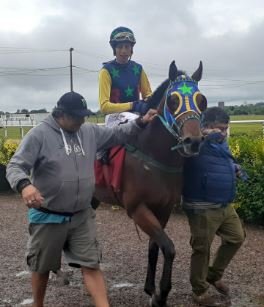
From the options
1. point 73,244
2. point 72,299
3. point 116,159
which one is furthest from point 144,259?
point 73,244

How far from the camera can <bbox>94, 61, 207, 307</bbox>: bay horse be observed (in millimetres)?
4285

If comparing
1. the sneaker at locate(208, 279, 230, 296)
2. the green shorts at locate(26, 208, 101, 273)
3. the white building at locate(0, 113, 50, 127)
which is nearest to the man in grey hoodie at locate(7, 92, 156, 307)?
the green shorts at locate(26, 208, 101, 273)

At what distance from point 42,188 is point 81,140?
0.49 meters

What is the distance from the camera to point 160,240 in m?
4.41

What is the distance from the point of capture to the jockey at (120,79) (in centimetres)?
514

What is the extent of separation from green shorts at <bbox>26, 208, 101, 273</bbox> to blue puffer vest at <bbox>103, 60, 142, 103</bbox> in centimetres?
162

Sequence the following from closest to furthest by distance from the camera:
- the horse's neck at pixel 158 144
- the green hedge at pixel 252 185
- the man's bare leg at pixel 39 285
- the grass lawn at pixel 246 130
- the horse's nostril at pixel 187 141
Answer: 1. the horse's nostril at pixel 187 141
2. the man's bare leg at pixel 39 285
3. the horse's neck at pixel 158 144
4. the green hedge at pixel 252 185
5. the grass lawn at pixel 246 130

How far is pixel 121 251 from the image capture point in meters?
6.82

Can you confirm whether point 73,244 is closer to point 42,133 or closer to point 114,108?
point 42,133

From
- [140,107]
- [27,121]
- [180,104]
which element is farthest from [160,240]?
[27,121]

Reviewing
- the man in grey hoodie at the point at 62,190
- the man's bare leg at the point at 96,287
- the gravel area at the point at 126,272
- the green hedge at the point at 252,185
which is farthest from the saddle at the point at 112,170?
the green hedge at the point at 252,185

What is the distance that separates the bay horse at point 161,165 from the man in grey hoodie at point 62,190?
57cm

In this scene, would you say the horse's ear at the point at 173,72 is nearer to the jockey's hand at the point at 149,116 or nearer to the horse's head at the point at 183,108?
the horse's head at the point at 183,108

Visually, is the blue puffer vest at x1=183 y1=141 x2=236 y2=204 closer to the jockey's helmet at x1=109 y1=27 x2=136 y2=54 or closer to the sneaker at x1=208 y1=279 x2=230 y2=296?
the sneaker at x1=208 y1=279 x2=230 y2=296
